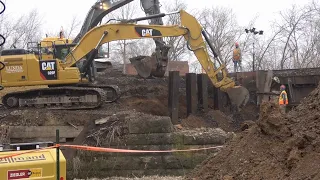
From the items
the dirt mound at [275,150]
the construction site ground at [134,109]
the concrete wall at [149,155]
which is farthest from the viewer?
the construction site ground at [134,109]

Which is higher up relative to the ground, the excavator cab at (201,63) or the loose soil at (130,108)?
the excavator cab at (201,63)

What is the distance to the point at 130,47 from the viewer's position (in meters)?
59.4

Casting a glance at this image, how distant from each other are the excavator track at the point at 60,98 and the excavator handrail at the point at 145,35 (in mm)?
951

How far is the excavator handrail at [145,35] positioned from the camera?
15.8m

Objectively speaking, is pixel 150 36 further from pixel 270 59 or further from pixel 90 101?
pixel 270 59

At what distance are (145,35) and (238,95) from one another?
421cm

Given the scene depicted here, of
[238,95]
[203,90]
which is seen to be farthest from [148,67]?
[238,95]

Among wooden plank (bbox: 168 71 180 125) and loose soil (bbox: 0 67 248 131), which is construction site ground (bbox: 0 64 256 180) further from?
wooden plank (bbox: 168 71 180 125)

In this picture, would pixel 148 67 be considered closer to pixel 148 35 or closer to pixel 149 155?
pixel 148 35

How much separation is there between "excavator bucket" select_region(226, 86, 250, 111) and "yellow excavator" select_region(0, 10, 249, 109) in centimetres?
84

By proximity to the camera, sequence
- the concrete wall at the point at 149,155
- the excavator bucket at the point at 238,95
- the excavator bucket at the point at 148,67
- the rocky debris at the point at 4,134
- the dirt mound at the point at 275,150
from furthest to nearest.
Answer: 1. the excavator bucket at the point at 148,67
2. the excavator bucket at the point at 238,95
3. the rocky debris at the point at 4,134
4. the concrete wall at the point at 149,155
5. the dirt mound at the point at 275,150

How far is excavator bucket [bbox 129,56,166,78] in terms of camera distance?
18578 millimetres

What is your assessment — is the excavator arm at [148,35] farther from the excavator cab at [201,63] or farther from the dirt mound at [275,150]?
the dirt mound at [275,150]

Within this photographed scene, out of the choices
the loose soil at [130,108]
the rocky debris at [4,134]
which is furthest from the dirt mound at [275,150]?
the rocky debris at [4,134]
